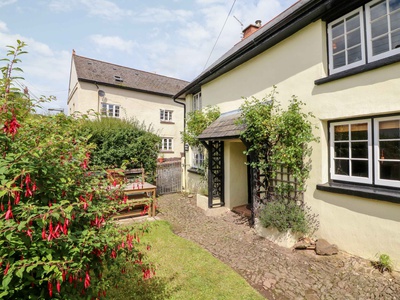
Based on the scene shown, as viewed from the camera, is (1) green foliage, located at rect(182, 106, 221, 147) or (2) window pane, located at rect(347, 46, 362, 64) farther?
(1) green foliage, located at rect(182, 106, 221, 147)

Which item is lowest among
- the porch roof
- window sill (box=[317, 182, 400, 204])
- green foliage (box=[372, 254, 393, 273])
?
green foliage (box=[372, 254, 393, 273])

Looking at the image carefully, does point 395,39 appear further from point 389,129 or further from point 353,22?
point 389,129

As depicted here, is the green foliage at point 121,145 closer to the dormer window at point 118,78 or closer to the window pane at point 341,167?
the window pane at point 341,167

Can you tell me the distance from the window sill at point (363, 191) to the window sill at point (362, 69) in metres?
2.64

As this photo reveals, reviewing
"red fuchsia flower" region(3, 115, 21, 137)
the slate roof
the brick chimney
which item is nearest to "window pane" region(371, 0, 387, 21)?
"red fuchsia flower" region(3, 115, 21, 137)

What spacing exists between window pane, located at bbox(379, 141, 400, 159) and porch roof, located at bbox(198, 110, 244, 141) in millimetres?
3646

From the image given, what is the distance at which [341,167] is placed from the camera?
5547 millimetres

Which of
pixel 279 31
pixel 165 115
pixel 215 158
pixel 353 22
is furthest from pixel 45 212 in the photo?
pixel 165 115

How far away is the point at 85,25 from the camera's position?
7.89 m

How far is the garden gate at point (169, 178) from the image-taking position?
44.6ft

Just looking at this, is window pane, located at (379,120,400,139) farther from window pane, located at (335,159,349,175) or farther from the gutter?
the gutter

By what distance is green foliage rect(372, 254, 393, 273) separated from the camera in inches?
169

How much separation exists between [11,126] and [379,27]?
6864 millimetres

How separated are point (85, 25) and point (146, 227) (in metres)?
8.30
